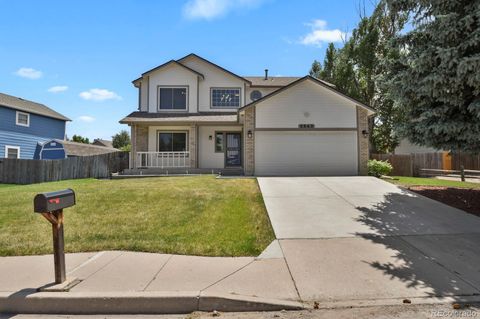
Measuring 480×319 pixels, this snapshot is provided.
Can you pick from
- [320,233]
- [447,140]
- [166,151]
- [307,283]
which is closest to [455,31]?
[447,140]

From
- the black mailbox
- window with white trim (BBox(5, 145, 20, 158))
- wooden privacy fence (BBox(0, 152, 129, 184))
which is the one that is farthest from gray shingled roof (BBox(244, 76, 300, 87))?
window with white trim (BBox(5, 145, 20, 158))

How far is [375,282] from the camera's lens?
4.18 m

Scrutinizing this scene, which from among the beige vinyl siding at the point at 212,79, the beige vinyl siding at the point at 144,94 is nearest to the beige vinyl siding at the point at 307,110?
the beige vinyl siding at the point at 212,79

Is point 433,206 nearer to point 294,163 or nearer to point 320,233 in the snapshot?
point 320,233

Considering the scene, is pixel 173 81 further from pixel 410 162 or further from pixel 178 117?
pixel 410 162

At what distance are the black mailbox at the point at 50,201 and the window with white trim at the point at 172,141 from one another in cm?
1481

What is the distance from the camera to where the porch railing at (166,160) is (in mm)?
18219

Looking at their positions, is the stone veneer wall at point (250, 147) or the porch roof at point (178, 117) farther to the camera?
the porch roof at point (178, 117)

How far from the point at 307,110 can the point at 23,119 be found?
73.3 feet

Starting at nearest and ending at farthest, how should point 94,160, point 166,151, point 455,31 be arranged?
1. point 455,31
2. point 94,160
3. point 166,151

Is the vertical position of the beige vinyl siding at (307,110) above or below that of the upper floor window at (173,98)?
below

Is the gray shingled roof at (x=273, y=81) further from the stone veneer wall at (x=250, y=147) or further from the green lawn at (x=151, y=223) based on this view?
the green lawn at (x=151, y=223)

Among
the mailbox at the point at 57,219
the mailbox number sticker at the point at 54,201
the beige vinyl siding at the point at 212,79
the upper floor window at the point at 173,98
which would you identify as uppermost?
the beige vinyl siding at the point at 212,79

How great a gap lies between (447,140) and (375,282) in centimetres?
599
